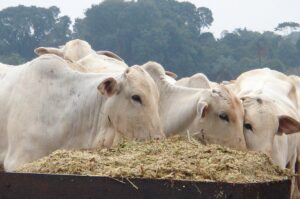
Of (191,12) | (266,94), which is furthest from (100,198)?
(191,12)

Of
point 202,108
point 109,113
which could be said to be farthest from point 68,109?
point 202,108

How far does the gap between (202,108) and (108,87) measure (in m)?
1.08

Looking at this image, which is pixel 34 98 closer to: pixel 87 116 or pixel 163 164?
pixel 87 116

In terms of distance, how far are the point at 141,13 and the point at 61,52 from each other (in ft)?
150

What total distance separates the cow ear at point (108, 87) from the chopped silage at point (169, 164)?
2530 mm

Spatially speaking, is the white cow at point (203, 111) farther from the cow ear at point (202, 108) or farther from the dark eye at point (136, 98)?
the dark eye at point (136, 98)

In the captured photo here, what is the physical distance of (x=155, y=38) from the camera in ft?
166

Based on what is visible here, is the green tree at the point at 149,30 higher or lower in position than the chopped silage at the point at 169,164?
higher

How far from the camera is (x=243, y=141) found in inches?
360

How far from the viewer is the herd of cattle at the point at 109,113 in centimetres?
864

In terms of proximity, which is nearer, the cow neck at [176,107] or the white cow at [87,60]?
the cow neck at [176,107]

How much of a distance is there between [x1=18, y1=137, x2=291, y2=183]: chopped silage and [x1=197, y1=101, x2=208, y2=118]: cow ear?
312 cm

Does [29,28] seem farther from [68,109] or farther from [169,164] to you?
[169,164]

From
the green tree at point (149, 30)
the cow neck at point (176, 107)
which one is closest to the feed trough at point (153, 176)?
the cow neck at point (176, 107)
